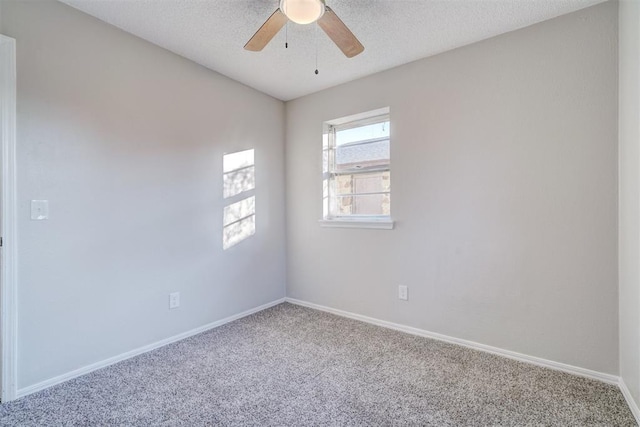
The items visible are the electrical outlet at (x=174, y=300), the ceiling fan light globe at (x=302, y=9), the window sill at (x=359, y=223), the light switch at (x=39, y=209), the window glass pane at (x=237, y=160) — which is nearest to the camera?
the ceiling fan light globe at (x=302, y=9)

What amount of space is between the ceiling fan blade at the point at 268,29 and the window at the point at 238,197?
130 centimetres

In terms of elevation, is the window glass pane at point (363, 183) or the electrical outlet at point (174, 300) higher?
the window glass pane at point (363, 183)

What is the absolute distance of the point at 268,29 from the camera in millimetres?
1778

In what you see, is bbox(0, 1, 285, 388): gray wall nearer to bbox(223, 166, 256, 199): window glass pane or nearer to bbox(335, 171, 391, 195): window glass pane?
bbox(223, 166, 256, 199): window glass pane

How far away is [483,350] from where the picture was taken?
7.79ft

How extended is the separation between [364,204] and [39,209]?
254 cm

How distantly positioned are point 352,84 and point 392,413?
2779 mm

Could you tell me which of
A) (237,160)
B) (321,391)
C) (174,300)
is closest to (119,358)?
(174,300)

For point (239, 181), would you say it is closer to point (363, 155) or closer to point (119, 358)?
point (363, 155)

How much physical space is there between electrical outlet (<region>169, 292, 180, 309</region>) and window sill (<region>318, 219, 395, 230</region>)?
5.09ft

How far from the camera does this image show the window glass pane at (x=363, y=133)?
120 inches

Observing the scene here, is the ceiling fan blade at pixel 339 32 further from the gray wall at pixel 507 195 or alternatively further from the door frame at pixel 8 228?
the door frame at pixel 8 228

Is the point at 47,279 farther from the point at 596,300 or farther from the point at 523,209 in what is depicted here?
the point at 596,300

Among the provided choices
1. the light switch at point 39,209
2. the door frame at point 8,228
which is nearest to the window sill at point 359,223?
the light switch at point 39,209
